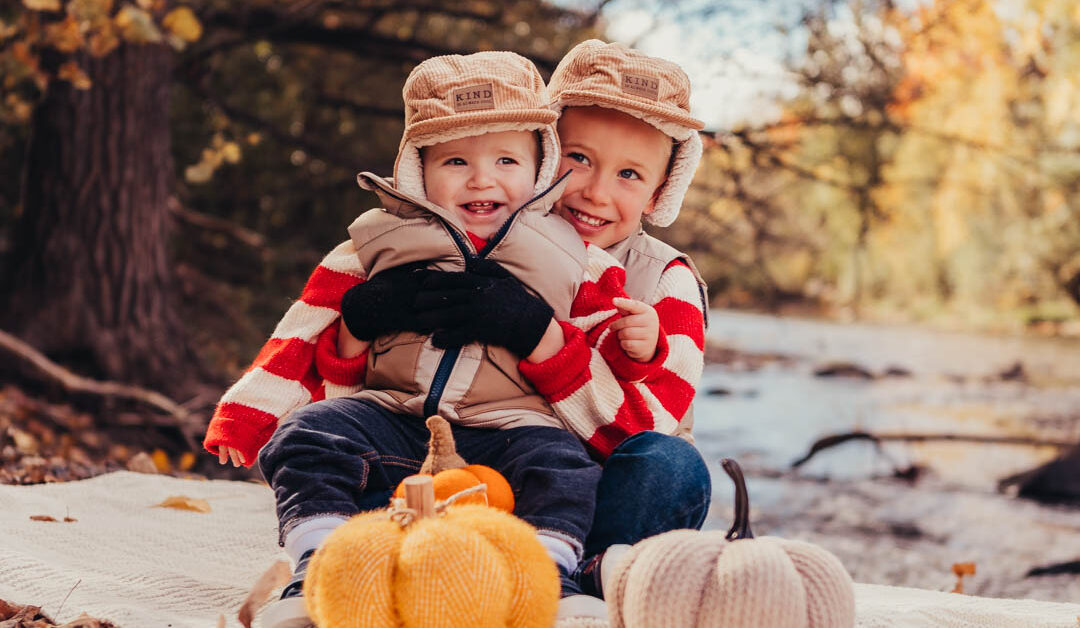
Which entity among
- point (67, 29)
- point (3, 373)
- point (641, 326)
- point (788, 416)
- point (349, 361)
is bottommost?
point (788, 416)

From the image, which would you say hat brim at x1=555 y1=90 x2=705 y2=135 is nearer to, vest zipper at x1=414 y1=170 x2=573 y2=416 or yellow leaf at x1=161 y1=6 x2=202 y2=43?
vest zipper at x1=414 y1=170 x2=573 y2=416

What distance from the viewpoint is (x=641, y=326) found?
2262mm

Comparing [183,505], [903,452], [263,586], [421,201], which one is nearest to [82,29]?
[183,505]

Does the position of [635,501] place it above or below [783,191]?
below

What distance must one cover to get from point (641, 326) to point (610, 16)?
4.62 metres

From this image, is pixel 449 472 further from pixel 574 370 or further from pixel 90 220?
pixel 90 220

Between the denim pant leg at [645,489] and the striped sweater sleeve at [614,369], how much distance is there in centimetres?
12

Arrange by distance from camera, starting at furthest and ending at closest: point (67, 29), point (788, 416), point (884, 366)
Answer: point (884, 366)
point (788, 416)
point (67, 29)

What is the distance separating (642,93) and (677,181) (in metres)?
0.31

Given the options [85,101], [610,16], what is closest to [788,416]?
[610,16]

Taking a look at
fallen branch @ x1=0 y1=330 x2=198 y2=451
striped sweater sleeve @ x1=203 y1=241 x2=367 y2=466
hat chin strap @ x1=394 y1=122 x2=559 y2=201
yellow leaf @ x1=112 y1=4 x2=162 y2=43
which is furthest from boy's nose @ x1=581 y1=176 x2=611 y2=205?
fallen branch @ x1=0 y1=330 x2=198 y2=451

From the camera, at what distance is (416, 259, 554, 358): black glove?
2266mm

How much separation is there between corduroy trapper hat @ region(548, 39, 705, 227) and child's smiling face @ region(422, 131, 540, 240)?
242 millimetres

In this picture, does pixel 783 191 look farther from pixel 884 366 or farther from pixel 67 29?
pixel 884 366
